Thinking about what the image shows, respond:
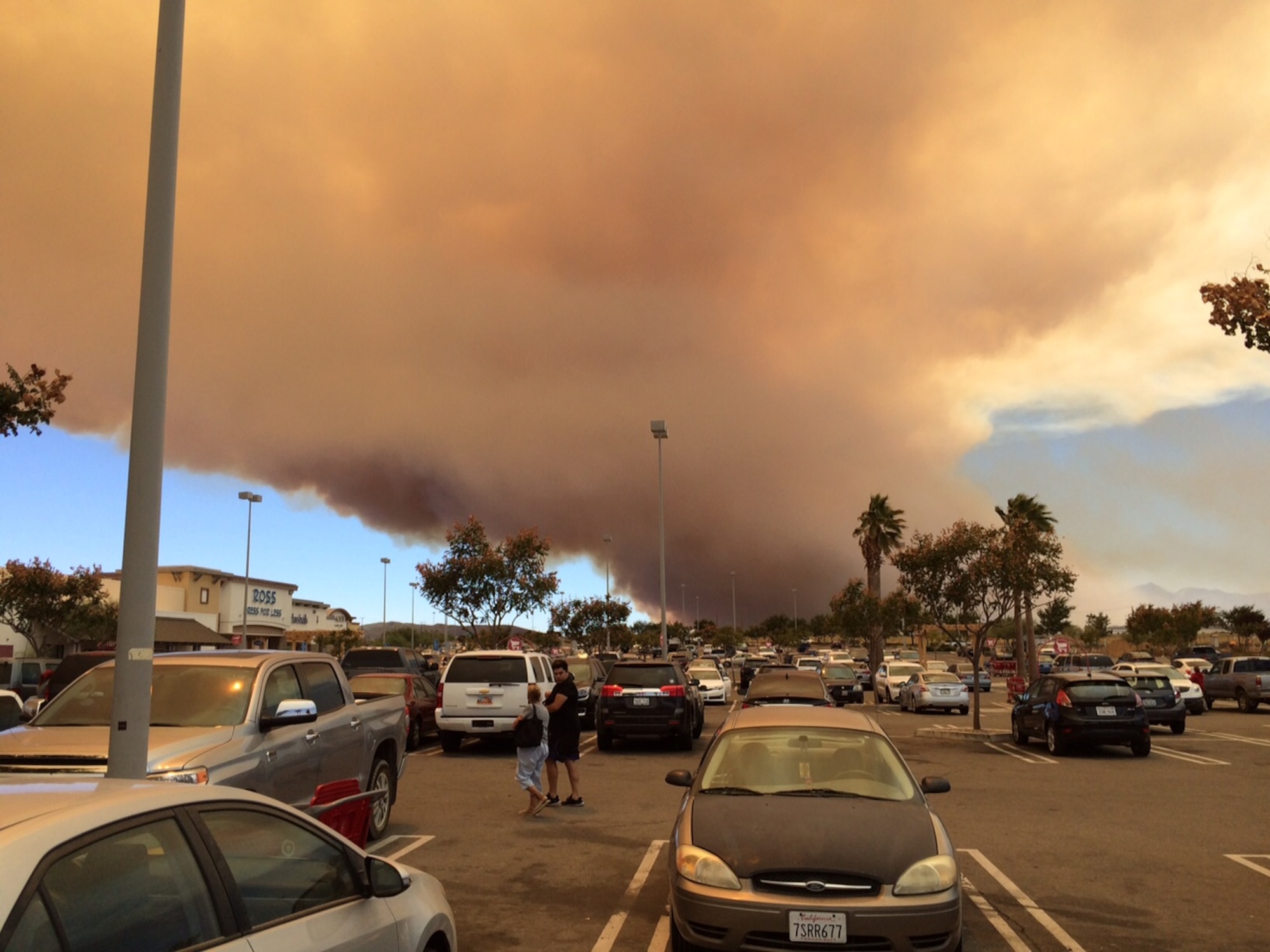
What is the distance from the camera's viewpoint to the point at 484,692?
18688 millimetres

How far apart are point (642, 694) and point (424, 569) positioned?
86.5 ft

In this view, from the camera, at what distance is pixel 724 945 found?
5637 millimetres

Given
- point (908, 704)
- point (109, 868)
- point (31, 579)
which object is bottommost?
point (908, 704)

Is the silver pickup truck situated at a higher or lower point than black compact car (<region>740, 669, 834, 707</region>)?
higher

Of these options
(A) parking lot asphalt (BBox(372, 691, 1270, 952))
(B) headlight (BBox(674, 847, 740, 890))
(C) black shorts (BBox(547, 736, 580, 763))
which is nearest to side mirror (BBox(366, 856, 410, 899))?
(B) headlight (BBox(674, 847, 740, 890))

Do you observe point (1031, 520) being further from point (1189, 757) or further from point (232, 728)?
point (232, 728)

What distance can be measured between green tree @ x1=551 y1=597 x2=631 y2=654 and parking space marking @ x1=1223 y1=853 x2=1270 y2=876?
6749 cm

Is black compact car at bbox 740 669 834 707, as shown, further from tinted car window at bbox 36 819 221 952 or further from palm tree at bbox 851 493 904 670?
palm tree at bbox 851 493 904 670

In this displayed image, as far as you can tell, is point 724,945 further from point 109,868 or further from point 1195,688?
point 1195,688

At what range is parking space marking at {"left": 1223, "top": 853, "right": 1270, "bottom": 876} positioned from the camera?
31.1ft

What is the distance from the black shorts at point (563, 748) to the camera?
12961 millimetres

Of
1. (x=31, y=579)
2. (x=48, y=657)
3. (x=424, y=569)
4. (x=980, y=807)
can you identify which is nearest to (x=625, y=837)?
(x=980, y=807)

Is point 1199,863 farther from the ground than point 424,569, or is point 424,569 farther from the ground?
point 424,569

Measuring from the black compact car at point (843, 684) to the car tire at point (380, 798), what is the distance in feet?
72.0
